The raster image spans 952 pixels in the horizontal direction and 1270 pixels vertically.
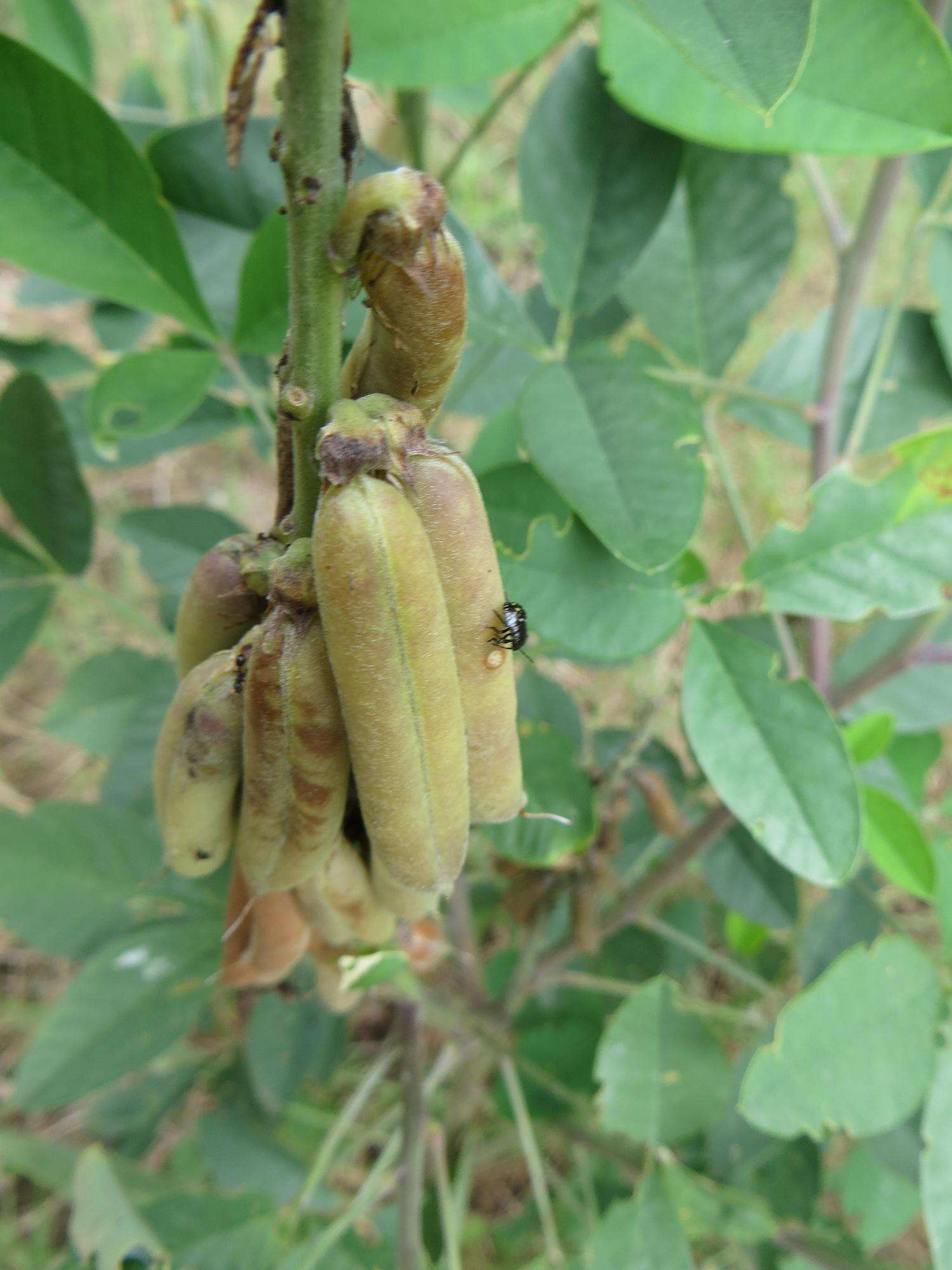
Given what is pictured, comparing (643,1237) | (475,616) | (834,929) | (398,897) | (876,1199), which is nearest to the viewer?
(475,616)

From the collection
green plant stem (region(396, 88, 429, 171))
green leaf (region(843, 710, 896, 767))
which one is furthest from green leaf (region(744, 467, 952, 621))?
green plant stem (region(396, 88, 429, 171))

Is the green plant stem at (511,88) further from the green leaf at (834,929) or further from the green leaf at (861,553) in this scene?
the green leaf at (834,929)

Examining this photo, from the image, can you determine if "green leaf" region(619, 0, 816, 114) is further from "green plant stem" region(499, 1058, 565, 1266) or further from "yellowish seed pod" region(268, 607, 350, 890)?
"green plant stem" region(499, 1058, 565, 1266)

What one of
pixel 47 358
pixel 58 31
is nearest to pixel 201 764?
pixel 47 358

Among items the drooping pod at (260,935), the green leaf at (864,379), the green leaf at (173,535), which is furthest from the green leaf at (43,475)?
the green leaf at (864,379)

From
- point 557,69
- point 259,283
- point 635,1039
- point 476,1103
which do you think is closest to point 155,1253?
point 635,1039

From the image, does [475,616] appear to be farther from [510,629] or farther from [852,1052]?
[852,1052]
